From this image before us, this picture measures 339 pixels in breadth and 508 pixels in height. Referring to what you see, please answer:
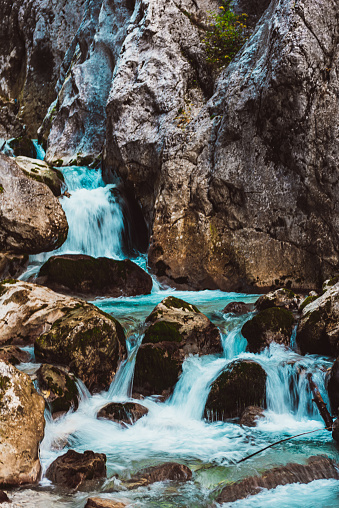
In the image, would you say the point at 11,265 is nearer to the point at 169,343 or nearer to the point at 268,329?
the point at 169,343

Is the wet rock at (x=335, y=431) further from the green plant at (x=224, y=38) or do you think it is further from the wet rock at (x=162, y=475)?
the green plant at (x=224, y=38)

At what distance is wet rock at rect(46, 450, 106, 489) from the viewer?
4.10 metres

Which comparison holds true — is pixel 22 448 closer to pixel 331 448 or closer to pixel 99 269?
pixel 331 448

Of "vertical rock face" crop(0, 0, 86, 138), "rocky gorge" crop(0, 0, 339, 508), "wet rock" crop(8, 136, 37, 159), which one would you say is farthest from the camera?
"vertical rock face" crop(0, 0, 86, 138)

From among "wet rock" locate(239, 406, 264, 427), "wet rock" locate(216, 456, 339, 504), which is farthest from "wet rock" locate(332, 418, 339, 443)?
"wet rock" locate(239, 406, 264, 427)

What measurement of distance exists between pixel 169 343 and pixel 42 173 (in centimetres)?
783

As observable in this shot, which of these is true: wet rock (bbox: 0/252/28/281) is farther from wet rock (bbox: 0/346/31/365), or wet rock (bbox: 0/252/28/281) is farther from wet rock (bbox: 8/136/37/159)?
wet rock (bbox: 8/136/37/159)

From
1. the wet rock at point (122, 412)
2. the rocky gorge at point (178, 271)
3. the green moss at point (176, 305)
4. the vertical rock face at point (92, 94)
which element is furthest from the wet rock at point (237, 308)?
the vertical rock face at point (92, 94)

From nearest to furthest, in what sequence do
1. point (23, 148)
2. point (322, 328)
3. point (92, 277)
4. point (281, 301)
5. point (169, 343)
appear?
point (322, 328) < point (169, 343) < point (281, 301) < point (92, 277) < point (23, 148)

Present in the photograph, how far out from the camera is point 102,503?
12.2ft

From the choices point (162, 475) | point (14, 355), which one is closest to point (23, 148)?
point (14, 355)

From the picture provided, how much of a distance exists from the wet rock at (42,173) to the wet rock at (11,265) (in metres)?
2.33

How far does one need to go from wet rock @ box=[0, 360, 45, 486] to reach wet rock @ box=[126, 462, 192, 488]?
91 centimetres

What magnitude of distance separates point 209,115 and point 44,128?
1058 cm
